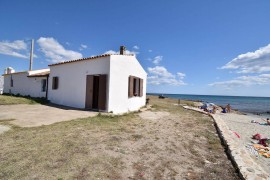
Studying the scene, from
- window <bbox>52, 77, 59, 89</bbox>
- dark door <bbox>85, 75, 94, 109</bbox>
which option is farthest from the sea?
window <bbox>52, 77, 59, 89</bbox>

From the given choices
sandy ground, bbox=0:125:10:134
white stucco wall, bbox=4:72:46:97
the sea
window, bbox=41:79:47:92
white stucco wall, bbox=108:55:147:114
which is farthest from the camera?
the sea

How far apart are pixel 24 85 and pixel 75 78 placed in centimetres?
1017

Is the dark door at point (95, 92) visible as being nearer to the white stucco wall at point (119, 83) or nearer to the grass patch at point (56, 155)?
the white stucco wall at point (119, 83)

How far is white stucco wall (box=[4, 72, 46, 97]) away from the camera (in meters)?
17.2

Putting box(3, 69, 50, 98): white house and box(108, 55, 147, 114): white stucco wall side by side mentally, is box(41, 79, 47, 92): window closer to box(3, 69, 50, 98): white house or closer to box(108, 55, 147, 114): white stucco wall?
box(3, 69, 50, 98): white house

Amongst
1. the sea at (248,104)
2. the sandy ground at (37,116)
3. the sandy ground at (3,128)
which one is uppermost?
the sandy ground at (37,116)

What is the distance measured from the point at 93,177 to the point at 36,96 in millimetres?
16413

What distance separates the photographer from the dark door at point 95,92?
11148 millimetres

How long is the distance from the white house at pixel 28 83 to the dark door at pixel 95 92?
5852 mm

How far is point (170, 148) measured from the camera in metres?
5.42

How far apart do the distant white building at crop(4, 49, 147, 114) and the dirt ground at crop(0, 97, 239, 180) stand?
4679mm

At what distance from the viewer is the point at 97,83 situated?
42.3 feet

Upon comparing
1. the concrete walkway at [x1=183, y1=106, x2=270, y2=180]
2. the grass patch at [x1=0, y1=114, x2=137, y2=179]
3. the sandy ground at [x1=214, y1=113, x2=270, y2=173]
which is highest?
the grass patch at [x1=0, y1=114, x2=137, y2=179]

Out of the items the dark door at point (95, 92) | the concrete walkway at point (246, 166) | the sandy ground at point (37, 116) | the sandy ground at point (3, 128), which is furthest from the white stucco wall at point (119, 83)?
the concrete walkway at point (246, 166)
